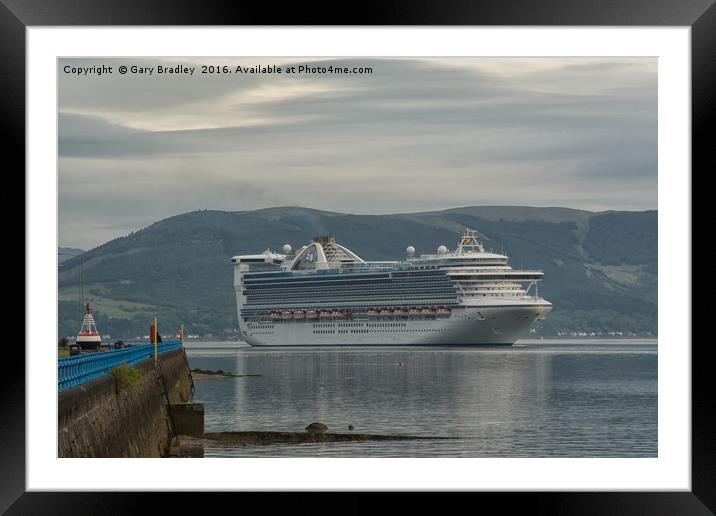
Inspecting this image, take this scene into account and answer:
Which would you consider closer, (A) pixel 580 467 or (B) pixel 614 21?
(B) pixel 614 21

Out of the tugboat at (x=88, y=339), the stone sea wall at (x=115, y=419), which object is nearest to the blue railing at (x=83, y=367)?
the stone sea wall at (x=115, y=419)

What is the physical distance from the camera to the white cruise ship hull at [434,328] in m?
76.1

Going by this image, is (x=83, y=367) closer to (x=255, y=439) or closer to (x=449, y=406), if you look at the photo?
(x=255, y=439)

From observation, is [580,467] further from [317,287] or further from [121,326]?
[121,326]

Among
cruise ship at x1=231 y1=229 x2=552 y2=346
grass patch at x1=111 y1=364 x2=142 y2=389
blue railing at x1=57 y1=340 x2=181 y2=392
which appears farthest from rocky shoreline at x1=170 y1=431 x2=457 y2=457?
cruise ship at x1=231 y1=229 x2=552 y2=346

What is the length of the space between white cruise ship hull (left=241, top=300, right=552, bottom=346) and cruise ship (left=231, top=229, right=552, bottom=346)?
0.06m

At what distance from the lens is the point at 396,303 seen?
267 ft

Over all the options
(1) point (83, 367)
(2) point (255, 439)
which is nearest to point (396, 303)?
(2) point (255, 439)

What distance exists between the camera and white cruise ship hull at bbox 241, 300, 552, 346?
7612cm

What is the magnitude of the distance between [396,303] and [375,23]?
72826 millimetres

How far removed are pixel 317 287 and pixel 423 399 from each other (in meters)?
51.6

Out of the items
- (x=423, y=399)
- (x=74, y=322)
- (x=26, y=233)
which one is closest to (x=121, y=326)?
(x=74, y=322)

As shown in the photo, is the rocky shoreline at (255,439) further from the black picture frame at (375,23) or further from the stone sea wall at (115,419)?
the black picture frame at (375,23)

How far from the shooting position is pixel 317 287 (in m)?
87.9
